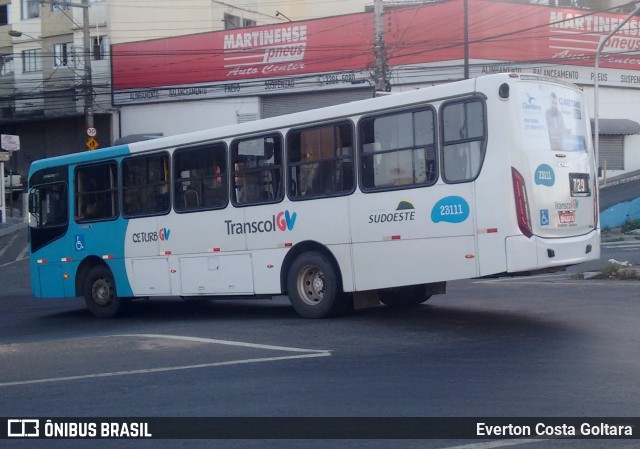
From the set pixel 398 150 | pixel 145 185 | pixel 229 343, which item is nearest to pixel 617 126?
pixel 145 185

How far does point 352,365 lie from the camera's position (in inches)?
376

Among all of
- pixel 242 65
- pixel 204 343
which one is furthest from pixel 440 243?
pixel 242 65

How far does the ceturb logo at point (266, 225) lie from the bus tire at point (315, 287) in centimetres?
53

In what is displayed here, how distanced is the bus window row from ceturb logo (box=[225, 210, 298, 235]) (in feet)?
0.91

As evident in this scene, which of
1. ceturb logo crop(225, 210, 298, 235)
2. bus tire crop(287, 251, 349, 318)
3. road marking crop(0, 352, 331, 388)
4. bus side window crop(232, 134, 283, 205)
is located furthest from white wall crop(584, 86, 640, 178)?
road marking crop(0, 352, 331, 388)

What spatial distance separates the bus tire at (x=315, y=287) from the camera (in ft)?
42.1

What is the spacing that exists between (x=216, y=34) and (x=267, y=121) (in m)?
31.3

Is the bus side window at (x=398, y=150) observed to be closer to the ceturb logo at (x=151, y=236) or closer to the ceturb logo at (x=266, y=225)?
the ceturb logo at (x=266, y=225)

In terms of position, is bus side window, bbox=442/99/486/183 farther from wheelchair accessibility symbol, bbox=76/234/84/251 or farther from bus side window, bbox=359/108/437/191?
wheelchair accessibility symbol, bbox=76/234/84/251

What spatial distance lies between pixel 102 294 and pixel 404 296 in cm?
583

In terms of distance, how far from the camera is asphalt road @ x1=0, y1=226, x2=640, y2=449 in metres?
7.50

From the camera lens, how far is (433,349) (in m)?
10.3

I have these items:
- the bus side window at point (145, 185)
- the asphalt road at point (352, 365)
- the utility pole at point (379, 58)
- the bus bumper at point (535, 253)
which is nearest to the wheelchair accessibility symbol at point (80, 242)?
the bus side window at point (145, 185)

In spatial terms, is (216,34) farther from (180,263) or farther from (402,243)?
(402,243)
